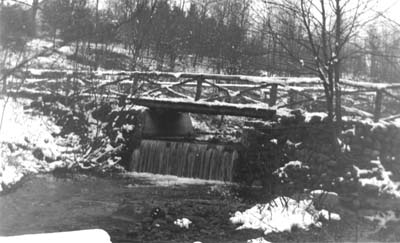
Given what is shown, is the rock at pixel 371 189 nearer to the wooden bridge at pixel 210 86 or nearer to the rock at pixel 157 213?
the wooden bridge at pixel 210 86

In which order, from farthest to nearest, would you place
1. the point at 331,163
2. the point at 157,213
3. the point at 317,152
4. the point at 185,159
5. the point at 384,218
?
the point at 185,159 → the point at 317,152 → the point at 331,163 → the point at 384,218 → the point at 157,213

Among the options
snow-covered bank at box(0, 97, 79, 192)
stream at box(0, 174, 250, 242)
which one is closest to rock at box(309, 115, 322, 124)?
stream at box(0, 174, 250, 242)

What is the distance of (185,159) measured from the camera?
1409 centimetres

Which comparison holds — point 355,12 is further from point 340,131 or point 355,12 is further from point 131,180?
point 131,180

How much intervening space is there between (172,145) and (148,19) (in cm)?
1085

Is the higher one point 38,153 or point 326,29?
point 326,29

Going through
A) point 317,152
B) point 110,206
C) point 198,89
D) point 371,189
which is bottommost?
point 110,206

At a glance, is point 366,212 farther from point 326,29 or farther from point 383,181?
point 326,29

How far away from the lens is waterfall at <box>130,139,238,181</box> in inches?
535

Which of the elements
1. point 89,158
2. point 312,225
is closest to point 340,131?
point 312,225

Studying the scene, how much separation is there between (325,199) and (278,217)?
4.78 feet

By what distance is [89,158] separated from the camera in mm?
13945

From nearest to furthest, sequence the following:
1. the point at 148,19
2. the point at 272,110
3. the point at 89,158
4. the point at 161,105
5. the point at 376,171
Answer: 1. the point at 376,171
2. the point at 272,110
3. the point at 89,158
4. the point at 161,105
5. the point at 148,19

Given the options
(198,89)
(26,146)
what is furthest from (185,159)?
(26,146)
